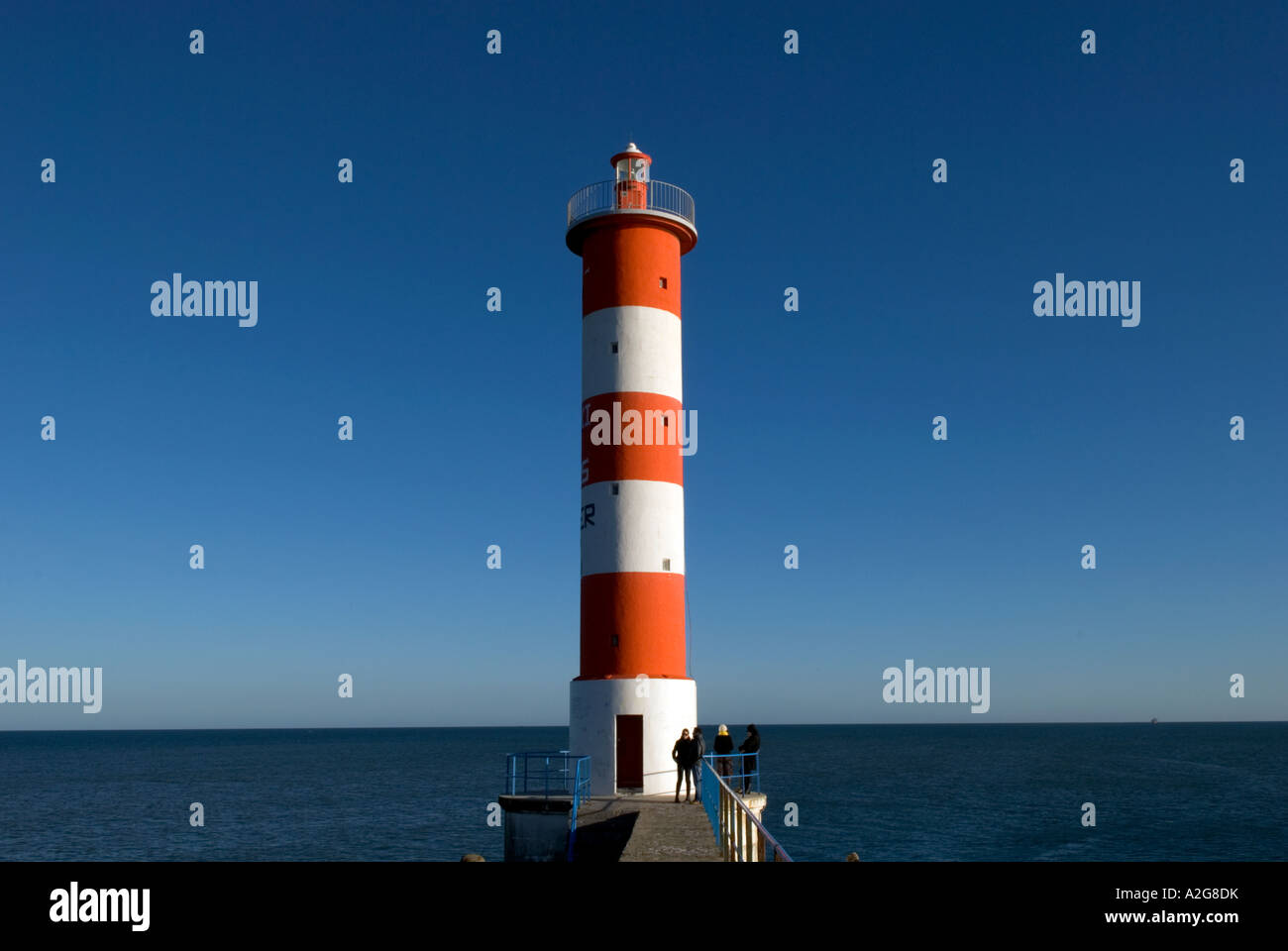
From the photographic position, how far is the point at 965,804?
71.8 metres

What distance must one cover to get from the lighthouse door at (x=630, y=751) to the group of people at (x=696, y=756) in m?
0.83

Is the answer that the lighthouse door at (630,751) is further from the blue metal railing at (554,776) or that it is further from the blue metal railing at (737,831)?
the blue metal railing at (737,831)

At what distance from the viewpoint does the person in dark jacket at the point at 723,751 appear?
25359 mm

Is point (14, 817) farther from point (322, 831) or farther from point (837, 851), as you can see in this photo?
point (837, 851)

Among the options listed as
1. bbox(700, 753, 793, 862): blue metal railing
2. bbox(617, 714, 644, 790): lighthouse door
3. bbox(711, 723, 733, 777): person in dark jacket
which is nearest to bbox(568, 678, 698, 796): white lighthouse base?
bbox(617, 714, 644, 790): lighthouse door

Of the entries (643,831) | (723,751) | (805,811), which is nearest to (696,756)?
(723,751)

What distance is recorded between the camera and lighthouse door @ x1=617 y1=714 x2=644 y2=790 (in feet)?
84.5

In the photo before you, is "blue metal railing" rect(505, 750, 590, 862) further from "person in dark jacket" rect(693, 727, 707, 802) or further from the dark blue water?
the dark blue water

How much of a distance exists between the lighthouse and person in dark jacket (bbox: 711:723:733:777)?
35.7 inches

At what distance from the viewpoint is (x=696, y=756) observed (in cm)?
2391

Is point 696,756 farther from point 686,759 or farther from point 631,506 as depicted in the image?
point 631,506

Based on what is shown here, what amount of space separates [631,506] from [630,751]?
587 centimetres
